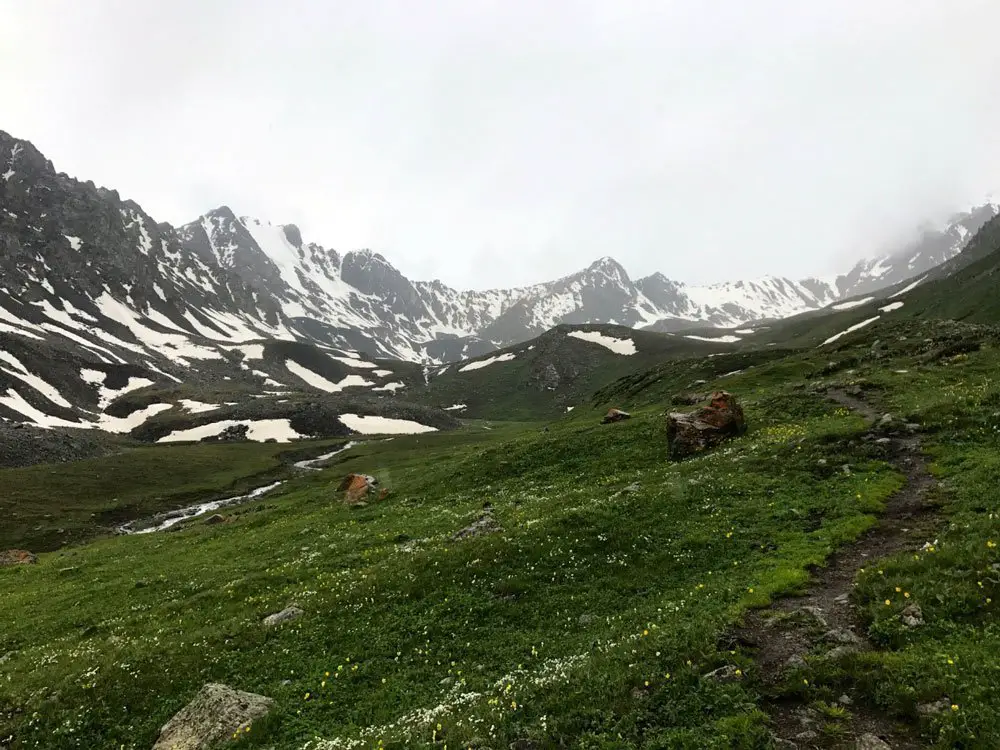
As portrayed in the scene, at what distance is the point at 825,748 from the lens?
980 cm

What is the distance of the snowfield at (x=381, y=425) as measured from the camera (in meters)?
132

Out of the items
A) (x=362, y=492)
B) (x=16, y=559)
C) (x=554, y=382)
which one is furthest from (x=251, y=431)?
(x=554, y=382)

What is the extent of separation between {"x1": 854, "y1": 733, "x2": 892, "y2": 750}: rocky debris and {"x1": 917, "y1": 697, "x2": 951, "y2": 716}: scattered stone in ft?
3.35

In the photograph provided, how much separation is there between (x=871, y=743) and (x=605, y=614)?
8773 mm

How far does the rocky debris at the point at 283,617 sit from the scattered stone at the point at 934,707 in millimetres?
19329

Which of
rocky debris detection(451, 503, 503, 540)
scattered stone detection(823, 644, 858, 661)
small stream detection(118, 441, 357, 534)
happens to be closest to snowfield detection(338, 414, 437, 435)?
small stream detection(118, 441, 357, 534)

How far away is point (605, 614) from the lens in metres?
17.7

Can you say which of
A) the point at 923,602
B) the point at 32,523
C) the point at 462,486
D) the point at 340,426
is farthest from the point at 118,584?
the point at 340,426

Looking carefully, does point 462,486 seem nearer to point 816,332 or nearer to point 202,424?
point 202,424

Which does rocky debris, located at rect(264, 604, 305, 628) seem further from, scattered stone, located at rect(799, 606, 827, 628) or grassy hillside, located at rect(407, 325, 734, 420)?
grassy hillside, located at rect(407, 325, 734, 420)

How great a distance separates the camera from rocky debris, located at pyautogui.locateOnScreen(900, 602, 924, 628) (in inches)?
495

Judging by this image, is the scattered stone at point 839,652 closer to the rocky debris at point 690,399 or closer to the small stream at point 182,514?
the rocky debris at point 690,399

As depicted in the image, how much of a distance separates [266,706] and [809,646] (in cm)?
1443

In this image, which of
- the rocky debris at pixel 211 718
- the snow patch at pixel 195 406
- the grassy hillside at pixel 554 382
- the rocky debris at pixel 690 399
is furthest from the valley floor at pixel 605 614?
the grassy hillside at pixel 554 382
